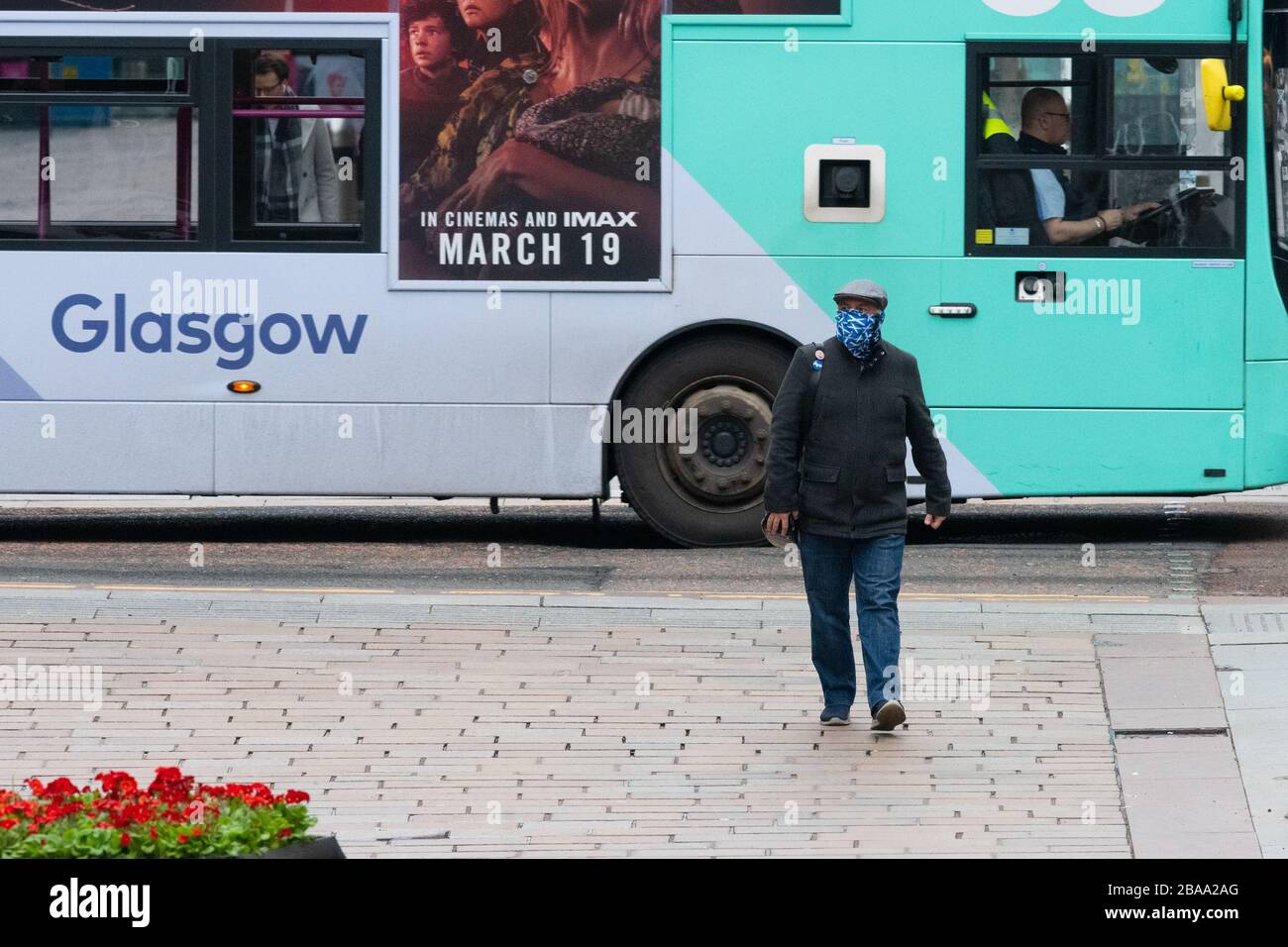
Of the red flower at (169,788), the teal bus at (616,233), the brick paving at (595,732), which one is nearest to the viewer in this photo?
the red flower at (169,788)

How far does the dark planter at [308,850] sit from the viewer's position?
4.99 m

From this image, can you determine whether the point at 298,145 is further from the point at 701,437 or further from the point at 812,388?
the point at 812,388

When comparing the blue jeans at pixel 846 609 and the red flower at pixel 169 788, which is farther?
the blue jeans at pixel 846 609

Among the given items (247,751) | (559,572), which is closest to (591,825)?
(247,751)

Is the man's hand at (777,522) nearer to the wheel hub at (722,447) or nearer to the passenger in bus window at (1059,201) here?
the wheel hub at (722,447)

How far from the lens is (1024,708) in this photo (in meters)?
8.27

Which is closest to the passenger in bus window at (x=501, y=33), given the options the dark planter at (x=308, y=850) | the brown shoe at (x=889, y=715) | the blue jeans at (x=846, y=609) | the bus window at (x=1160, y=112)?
the bus window at (x=1160, y=112)

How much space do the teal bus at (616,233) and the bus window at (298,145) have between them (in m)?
Result: 0.02

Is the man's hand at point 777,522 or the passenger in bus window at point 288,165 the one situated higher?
the passenger in bus window at point 288,165

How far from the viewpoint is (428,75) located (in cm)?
1188

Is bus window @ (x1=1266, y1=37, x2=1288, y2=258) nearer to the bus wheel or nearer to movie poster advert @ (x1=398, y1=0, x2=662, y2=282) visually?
the bus wheel
